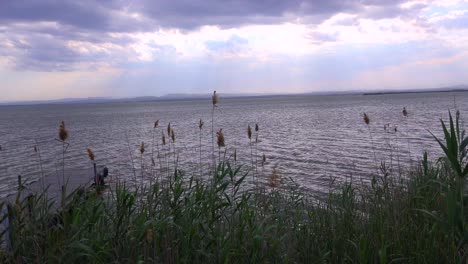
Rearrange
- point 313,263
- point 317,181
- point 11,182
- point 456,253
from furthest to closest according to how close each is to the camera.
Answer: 1. point 11,182
2. point 317,181
3. point 313,263
4. point 456,253

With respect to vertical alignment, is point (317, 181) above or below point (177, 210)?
below

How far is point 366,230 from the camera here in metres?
5.64

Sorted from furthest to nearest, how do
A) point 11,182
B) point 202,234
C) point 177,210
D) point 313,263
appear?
point 11,182 < point 177,210 < point 202,234 < point 313,263

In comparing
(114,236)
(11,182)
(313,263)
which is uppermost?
(114,236)

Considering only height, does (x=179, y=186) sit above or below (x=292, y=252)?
above

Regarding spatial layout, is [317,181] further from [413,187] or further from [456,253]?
[456,253]

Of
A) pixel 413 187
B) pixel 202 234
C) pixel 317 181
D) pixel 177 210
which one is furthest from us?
pixel 317 181

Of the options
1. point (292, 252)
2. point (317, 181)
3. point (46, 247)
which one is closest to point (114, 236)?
point (46, 247)

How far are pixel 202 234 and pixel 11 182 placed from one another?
605 inches

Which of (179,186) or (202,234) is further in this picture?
(179,186)

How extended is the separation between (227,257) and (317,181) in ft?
38.6

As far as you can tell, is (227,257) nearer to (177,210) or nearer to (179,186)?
(177,210)

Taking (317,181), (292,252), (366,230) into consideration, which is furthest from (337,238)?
(317,181)

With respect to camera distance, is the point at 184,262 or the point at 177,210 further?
the point at 177,210
